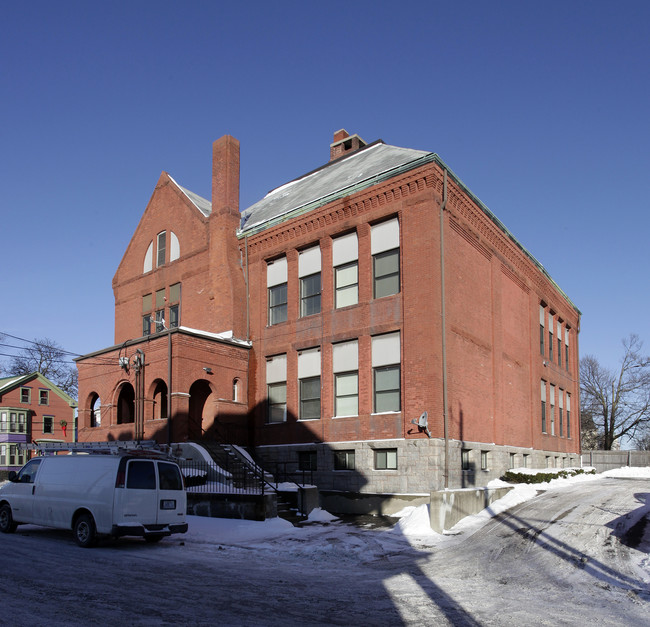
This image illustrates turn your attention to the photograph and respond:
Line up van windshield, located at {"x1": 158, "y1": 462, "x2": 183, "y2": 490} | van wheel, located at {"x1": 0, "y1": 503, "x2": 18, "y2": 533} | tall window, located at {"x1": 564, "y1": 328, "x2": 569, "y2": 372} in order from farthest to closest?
tall window, located at {"x1": 564, "y1": 328, "x2": 569, "y2": 372}
van wheel, located at {"x1": 0, "y1": 503, "x2": 18, "y2": 533}
van windshield, located at {"x1": 158, "y1": 462, "x2": 183, "y2": 490}

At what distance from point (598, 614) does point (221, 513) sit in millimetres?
12728

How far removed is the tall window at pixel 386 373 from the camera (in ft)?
80.6

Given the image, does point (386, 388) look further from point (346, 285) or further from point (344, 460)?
point (346, 285)

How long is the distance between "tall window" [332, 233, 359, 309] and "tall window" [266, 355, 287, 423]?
13.1ft

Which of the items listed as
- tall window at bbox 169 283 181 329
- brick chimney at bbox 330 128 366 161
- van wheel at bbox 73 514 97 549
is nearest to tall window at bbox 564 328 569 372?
brick chimney at bbox 330 128 366 161

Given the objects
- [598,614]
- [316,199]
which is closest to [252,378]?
[316,199]

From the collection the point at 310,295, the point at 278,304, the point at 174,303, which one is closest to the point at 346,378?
the point at 310,295

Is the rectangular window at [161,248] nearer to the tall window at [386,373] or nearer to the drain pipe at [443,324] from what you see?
the tall window at [386,373]

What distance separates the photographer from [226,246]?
102 ft

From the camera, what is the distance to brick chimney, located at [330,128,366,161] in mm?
39000

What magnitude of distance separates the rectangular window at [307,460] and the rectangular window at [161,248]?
13520mm

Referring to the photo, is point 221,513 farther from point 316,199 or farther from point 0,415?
point 0,415

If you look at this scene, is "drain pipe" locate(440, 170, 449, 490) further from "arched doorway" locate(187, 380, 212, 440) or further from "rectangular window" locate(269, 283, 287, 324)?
"arched doorway" locate(187, 380, 212, 440)

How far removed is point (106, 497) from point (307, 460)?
43.3ft
